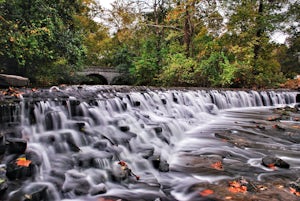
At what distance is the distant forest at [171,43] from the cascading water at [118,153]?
21.5 feet

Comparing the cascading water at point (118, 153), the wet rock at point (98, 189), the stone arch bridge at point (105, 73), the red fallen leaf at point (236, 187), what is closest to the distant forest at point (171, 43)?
the stone arch bridge at point (105, 73)

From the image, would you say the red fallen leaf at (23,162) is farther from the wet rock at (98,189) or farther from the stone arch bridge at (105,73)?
the stone arch bridge at (105,73)

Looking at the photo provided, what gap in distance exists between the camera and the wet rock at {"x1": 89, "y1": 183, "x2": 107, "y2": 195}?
10.5 ft

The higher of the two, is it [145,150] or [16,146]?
[16,146]

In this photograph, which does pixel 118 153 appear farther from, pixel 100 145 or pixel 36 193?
pixel 36 193

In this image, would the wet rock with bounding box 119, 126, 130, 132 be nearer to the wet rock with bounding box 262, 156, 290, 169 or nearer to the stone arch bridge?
the wet rock with bounding box 262, 156, 290, 169

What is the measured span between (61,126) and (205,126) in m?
4.83

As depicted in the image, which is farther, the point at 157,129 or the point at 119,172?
the point at 157,129

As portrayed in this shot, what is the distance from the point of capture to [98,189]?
3234 millimetres

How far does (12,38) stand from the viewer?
9.39 meters

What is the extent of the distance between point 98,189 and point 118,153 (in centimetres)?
114

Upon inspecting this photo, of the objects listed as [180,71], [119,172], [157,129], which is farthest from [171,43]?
[119,172]

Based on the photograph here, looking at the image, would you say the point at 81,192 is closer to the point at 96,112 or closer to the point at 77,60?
the point at 96,112

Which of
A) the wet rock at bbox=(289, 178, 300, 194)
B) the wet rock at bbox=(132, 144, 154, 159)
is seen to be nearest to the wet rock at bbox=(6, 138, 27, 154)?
the wet rock at bbox=(132, 144, 154, 159)
